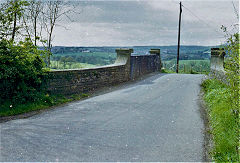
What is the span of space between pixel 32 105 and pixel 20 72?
123cm


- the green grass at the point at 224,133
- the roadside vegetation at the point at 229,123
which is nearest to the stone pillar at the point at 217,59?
the green grass at the point at 224,133

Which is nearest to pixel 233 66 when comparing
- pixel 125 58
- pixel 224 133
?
pixel 224 133

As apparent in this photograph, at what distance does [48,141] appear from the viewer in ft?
19.7

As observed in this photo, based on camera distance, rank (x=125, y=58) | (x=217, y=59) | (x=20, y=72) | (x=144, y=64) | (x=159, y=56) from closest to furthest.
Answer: (x=20, y=72), (x=125, y=58), (x=217, y=59), (x=144, y=64), (x=159, y=56)

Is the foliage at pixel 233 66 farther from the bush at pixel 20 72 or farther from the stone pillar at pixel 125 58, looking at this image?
the stone pillar at pixel 125 58

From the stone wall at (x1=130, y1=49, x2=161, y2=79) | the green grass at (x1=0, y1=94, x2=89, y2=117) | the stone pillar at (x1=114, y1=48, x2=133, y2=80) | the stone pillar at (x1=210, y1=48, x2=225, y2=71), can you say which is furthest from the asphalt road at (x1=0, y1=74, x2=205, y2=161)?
the stone wall at (x1=130, y1=49, x2=161, y2=79)

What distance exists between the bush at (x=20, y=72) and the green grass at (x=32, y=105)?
0.23 m

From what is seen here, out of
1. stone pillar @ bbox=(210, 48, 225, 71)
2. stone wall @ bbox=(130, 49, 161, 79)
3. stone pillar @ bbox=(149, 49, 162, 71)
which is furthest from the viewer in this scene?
stone pillar @ bbox=(149, 49, 162, 71)

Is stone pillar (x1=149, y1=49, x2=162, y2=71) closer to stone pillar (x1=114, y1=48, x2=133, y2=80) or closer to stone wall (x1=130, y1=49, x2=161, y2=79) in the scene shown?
stone wall (x1=130, y1=49, x2=161, y2=79)

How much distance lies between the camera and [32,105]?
31.3 ft

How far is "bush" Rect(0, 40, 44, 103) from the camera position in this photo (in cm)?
942

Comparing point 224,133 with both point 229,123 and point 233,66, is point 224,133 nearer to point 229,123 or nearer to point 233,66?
point 229,123

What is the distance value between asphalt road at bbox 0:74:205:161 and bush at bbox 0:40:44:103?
4.37 ft

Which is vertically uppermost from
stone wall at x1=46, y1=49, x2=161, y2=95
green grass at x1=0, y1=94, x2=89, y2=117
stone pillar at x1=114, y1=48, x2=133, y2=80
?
stone pillar at x1=114, y1=48, x2=133, y2=80
